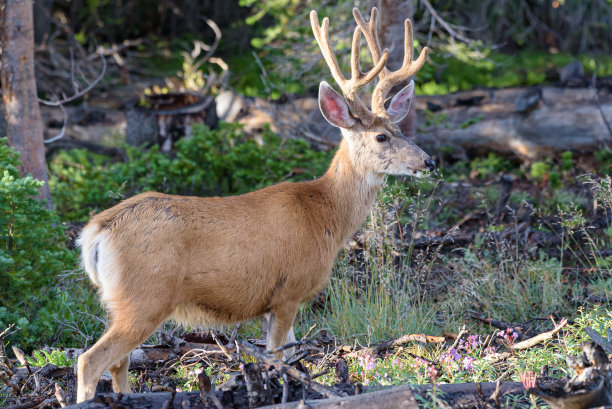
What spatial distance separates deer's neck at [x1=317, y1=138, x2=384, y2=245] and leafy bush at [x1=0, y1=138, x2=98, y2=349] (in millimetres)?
2140

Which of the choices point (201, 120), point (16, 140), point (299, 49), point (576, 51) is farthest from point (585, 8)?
point (16, 140)

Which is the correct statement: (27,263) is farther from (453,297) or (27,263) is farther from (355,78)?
(453,297)

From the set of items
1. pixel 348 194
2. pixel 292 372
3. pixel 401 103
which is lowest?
pixel 292 372

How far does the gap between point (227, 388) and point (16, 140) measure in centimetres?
477

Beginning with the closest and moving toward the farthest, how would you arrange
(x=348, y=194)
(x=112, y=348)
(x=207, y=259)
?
(x=112, y=348) → (x=207, y=259) → (x=348, y=194)

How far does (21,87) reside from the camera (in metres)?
7.29

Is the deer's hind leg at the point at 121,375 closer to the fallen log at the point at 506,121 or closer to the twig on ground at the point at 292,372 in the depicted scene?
the twig on ground at the point at 292,372

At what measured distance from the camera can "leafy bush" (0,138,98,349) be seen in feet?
17.4

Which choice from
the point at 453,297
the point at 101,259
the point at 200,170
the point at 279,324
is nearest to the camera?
the point at 101,259

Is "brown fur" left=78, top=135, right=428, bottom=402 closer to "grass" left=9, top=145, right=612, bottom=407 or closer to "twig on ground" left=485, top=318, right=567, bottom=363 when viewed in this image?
"grass" left=9, top=145, right=612, bottom=407

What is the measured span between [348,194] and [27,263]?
8.09 ft

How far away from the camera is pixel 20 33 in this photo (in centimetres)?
721

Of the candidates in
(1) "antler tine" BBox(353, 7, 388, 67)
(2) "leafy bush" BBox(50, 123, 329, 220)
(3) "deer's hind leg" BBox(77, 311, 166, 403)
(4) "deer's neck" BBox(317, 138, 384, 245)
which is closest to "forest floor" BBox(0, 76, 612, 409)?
(3) "deer's hind leg" BBox(77, 311, 166, 403)

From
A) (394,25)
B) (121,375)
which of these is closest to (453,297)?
(121,375)
